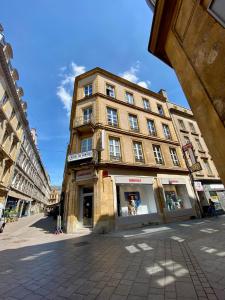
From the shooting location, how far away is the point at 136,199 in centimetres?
1354

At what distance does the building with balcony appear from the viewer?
54.9 ft

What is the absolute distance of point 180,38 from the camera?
376 centimetres

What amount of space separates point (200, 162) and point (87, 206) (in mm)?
14359

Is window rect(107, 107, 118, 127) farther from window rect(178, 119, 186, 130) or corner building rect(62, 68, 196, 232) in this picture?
window rect(178, 119, 186, 130)

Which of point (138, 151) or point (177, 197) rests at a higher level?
point (138, 151)

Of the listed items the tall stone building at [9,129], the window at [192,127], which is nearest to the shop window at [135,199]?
the window at [192,127]

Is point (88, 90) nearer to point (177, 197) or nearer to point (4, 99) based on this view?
point (4, 99)

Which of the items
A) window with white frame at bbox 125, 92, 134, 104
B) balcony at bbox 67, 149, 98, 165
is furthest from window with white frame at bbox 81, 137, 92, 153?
window with white frame at bbox 125, 92, 134, 104

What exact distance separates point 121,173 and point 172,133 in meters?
9.77

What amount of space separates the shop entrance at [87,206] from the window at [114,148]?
330 centimetres

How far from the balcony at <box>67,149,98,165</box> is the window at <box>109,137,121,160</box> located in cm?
163

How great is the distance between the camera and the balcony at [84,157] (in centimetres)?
1187

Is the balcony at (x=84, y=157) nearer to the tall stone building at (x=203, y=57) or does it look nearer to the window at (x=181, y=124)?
the tall stone building at (x=203, y=57)

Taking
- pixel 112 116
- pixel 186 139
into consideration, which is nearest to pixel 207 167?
pixel 186 139
